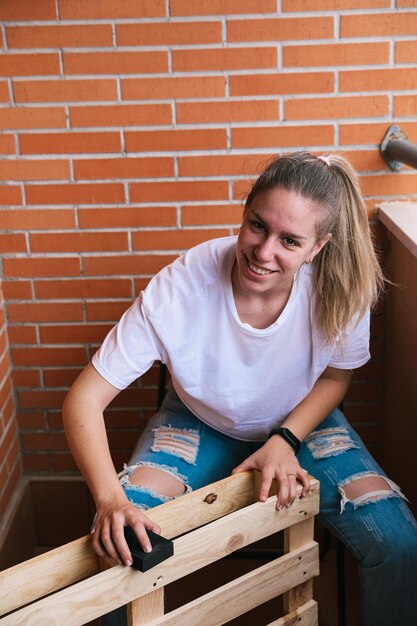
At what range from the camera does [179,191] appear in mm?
2424

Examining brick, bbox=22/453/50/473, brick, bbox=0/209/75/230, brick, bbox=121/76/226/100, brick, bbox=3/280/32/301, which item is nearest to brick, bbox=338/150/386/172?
brick, bbox=121/76/226/100

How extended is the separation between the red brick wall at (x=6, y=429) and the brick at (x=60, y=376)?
0.44 ft

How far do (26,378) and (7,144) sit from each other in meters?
0.83

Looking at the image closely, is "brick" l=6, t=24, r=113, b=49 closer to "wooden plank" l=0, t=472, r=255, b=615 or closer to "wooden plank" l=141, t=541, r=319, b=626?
"wooden plank" l=0, t=472, r=255, b=615

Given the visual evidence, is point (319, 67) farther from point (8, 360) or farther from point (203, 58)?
point (8, 360)

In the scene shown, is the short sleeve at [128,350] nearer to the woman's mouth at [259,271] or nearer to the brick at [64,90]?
the woman's mouth at [259,271]

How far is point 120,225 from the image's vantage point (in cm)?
246

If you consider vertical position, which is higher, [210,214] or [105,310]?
[210,214]

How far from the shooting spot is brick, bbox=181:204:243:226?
2445mm

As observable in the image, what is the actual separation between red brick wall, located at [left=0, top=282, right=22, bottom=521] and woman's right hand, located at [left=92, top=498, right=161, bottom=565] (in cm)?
116

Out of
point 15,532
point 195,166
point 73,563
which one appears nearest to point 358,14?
point 195,166

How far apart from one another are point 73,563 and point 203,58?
5.24 ft

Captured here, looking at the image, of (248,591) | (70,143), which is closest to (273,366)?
(248,591)

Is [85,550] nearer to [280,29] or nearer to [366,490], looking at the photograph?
[366,490]
